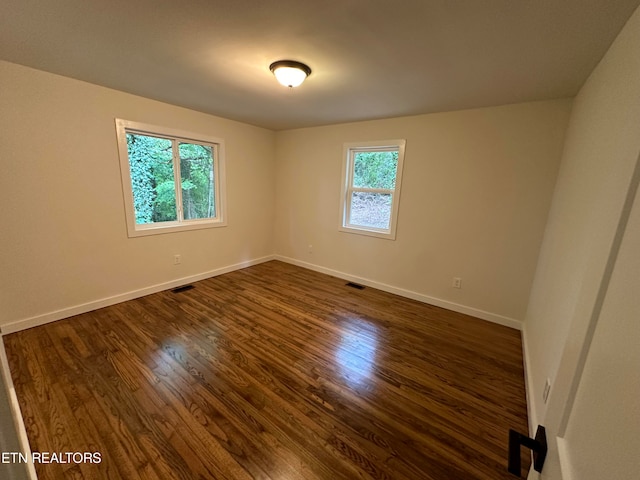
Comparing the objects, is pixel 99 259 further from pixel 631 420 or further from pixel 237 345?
pixel 631 420

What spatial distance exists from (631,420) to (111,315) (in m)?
3.61

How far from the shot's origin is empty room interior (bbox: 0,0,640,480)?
1249 millimetres

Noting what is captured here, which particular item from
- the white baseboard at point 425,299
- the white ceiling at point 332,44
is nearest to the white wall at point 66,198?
the white ceiling at point 332,44

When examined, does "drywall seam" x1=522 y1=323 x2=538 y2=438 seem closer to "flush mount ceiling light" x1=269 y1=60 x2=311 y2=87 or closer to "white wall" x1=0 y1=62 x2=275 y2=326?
"flush mount ceiling light" x1=269 y1=60 x2=311 y2=87

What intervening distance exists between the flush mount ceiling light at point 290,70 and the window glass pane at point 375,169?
1872mm

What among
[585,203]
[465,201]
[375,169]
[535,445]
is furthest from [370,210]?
[535,445]

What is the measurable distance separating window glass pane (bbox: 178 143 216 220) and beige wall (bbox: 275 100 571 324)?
64.7 inches

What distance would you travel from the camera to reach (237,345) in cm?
235

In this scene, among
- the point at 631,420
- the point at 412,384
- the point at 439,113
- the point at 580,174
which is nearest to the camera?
the point at 631,420

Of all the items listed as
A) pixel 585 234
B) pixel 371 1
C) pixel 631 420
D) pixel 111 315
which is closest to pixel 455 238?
pixel 585 234

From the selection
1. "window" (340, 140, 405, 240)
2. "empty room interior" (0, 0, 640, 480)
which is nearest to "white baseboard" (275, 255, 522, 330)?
"empty room interior" (0, 0, 640, 480)

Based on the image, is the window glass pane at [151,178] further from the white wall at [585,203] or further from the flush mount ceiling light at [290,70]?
the white wall at [585,203]

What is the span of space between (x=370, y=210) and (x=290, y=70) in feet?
7.57

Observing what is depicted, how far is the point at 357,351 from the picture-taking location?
2.35 metres
